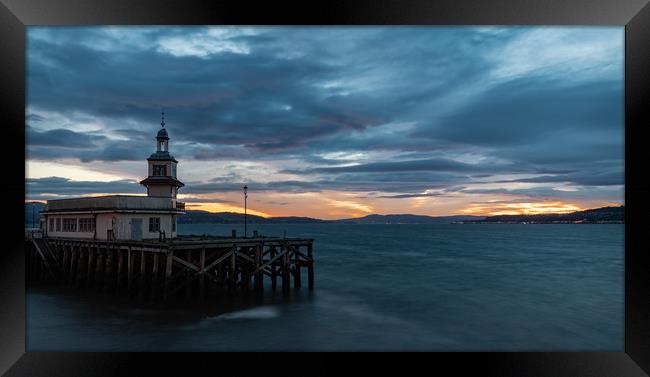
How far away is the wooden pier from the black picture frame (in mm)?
11033

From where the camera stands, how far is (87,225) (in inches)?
874

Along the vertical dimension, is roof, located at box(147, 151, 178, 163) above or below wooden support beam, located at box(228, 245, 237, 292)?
above

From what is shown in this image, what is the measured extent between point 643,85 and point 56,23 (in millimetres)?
9159

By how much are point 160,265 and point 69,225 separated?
7060mm

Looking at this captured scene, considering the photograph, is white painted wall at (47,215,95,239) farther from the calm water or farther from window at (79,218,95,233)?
the calm water

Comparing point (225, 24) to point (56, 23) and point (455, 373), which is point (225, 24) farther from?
point (455, 373)

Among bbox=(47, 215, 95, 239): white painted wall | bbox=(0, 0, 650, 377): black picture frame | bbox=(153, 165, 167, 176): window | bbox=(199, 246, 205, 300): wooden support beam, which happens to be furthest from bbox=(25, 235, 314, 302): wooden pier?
bbox=(0, 0, 650, 377): black picture frame

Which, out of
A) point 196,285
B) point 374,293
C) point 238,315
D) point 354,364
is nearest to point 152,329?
point 238,315

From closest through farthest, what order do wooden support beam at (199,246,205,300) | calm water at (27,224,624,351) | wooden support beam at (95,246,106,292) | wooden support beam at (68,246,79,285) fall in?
calm water at (27,224,624,351)
wooden support beam at (199,246,205,300)
wooden support beam at (95,246,106,292)
wooden support beam at (68,246,79,285)

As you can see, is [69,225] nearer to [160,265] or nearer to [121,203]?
[121,203]

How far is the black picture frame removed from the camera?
6.33m

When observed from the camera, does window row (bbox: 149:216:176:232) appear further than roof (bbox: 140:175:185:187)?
No

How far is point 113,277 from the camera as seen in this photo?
2069 cm

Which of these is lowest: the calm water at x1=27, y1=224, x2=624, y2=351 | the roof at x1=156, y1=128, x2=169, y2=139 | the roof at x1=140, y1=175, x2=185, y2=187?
Answer: the calm water at x1=27, y1=224, x2=624, y2=351
